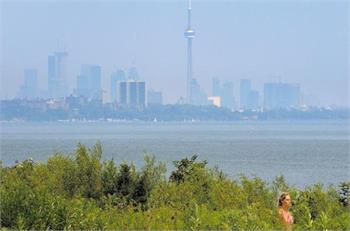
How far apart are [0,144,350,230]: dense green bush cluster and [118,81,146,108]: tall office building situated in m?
114

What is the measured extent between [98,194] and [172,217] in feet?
12.5

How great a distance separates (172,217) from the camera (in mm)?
9078

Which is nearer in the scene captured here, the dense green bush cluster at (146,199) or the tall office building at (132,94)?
the dense green bush cluster at (146,199)

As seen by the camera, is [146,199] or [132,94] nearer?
[146,199]

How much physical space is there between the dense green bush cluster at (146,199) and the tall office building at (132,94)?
11423 centimetres

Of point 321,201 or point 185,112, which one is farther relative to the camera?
point 185,112

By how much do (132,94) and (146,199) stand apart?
11696 centimetres

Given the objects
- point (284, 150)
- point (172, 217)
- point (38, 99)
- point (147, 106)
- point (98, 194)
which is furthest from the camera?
point (147, 106)

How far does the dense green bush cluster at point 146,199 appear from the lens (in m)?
8.57

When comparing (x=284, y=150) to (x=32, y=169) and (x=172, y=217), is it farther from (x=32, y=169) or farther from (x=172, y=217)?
(x=172, y=217)

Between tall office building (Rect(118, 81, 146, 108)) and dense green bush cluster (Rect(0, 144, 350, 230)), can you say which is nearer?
dense green bush cluster (Rect(0, 144, 350, 230))

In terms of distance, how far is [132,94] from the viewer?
129250mm

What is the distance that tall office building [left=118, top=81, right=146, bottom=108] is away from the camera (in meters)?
129

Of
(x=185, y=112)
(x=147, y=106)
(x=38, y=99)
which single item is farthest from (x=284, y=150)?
(x=185, y=112)
